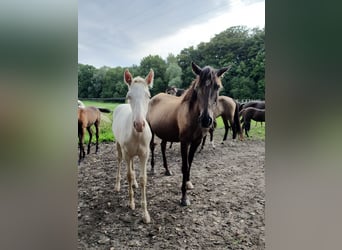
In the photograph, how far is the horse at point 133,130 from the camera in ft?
3.65

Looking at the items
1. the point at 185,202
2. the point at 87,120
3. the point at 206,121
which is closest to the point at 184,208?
the point at 185,202

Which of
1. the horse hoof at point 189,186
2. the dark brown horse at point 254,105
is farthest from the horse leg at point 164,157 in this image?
the dark brown horse at point 254,105

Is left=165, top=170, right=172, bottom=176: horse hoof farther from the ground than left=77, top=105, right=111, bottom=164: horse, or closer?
closer

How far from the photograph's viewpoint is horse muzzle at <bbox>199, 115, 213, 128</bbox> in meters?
1.08

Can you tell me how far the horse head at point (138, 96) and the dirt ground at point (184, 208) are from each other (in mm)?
189

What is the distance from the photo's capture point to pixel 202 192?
1.13 metres

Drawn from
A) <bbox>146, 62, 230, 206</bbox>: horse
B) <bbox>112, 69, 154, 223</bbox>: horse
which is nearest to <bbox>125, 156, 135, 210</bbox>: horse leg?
<bbox>112, 69, 154, 223</bbox>: horse

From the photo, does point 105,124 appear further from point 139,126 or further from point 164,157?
point 164,157

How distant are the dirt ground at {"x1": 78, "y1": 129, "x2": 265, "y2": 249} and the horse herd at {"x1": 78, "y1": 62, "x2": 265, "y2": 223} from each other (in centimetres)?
4

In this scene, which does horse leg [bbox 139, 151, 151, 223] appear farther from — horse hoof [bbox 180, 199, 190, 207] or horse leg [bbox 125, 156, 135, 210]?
horse hoof [bbox 180, 199, 190, 207]

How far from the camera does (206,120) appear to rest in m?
1.09

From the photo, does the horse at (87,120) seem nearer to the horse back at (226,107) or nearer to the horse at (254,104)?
the horse back at (226,107)

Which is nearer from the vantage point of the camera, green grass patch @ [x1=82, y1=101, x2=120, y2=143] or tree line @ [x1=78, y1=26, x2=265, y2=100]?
tree line @ [x1=78, y1=26, x2=265, y2=100]
